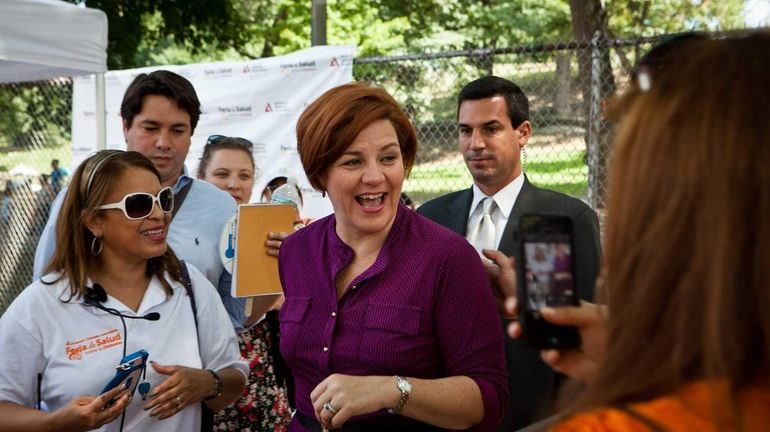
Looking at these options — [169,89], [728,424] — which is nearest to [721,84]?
[728,424]

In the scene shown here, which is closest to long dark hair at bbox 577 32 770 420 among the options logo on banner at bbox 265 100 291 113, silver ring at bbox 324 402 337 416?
silver ring at bbox 324 402 337 416

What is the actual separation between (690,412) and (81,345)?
2.10m

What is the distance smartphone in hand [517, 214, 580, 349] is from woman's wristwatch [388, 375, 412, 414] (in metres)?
0.87

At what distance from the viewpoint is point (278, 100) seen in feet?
20.9

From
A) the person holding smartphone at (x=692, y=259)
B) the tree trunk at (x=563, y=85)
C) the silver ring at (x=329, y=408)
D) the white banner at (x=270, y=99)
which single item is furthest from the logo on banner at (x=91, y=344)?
the tree trunk at (x=563, y=85)

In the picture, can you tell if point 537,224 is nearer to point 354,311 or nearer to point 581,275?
point 354,311

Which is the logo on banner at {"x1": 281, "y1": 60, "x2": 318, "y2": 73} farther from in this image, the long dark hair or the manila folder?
the long dark hair

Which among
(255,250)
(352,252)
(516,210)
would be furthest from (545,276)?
(516,210)

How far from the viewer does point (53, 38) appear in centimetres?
524

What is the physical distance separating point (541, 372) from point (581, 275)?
16.6 inches

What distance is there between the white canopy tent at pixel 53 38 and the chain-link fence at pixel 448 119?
6.40ft

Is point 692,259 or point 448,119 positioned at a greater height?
point 448,119

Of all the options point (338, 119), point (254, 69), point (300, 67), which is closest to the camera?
point (338, 119)

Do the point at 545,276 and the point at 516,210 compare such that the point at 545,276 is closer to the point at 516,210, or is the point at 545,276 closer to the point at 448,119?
the point at 516,210
